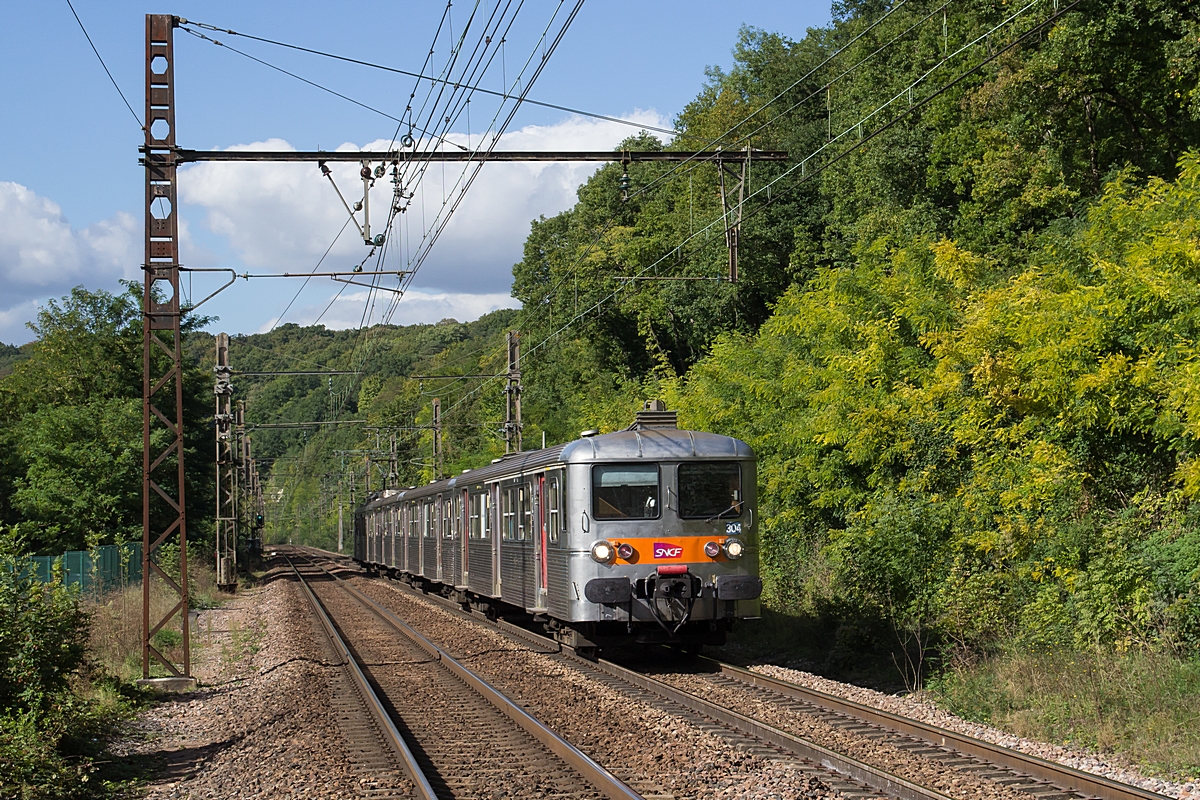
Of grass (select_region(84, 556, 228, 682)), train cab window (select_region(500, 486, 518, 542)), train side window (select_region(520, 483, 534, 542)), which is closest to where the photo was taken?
grass (select_region(84, 556, 228, 682))

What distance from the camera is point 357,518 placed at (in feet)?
173

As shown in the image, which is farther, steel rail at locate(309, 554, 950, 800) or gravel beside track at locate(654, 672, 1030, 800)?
gravel beside track at locate(654, 672, 1030, 800)

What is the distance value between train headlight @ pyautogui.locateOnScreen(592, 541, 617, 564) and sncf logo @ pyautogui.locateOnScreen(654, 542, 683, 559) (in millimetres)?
531

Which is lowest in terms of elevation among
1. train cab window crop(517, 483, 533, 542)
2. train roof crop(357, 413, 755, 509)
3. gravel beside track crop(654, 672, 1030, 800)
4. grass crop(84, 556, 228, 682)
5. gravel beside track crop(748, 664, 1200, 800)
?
gravel beside track crop(748, 664, 1200, 800)

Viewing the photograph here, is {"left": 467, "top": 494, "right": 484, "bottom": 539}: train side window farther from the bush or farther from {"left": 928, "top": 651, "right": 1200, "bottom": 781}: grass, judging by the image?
{"left": 928, "top": 651, "right": 1200, "bottom": 781}: grass

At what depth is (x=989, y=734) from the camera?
10.2m

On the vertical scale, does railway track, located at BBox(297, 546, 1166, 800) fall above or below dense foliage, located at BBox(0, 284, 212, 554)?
below

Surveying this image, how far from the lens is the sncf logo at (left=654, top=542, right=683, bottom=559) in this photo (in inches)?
565

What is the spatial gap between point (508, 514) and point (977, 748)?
10649 millimetres

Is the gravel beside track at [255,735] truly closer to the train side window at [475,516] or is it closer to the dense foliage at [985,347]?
the train side window at [475,516]

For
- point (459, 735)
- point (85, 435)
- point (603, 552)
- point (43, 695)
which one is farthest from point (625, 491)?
point (85, 435)

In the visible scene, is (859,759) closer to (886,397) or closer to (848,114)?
(886,397)

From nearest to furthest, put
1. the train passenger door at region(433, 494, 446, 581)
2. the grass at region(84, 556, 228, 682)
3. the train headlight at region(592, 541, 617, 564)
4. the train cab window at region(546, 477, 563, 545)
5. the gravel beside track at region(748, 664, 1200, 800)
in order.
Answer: the gravel beside track at region(748, 664, 1200, 800) < the train headlight at region(592, 541, 617, 564) < the train cab window at region(546, 477, 563, 545) < the grass at region(84, 556, 228, 682) < the train passenger door at region(433, 494, 446, 581)

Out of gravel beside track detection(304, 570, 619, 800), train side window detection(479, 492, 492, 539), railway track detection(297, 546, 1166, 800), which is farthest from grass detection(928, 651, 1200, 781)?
train side window detection(479, 492, 492, 539)
